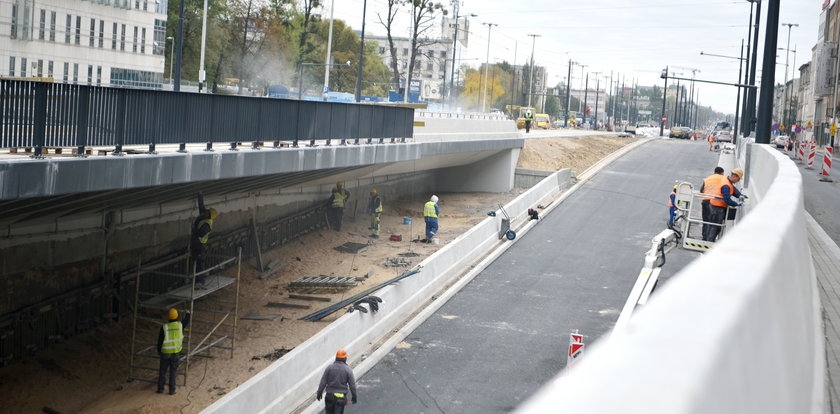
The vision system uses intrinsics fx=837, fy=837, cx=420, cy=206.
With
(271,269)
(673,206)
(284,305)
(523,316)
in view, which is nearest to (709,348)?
(523,316)

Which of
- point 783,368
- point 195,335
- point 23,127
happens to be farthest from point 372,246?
point 783,368

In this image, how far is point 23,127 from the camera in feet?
40.0

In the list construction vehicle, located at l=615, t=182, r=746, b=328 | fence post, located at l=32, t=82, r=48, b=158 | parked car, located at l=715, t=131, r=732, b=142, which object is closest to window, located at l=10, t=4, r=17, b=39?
fence post, located at l=32, t=82, r=48, b=158

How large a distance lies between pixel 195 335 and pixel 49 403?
488cm

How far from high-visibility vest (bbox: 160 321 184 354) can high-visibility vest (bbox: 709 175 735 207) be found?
10608 mm

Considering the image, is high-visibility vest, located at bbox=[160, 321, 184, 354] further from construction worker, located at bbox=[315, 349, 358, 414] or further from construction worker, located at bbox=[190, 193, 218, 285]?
construction worker, located at bbox=[190, 193, 218, 285]

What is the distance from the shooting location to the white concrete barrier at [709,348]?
1.87 metres

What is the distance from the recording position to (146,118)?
14.8 meters

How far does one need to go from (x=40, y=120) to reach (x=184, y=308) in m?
10.1

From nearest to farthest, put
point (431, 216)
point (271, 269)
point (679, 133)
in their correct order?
1. point (271, 269)
2. point (431, 216)
3. point (679, 133)

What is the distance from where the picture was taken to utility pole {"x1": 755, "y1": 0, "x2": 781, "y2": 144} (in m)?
23.2

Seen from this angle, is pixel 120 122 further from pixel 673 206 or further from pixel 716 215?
pixel 673 206

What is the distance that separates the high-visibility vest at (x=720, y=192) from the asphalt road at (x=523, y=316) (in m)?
4.83

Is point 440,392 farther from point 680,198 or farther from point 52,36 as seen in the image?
point 52,36
